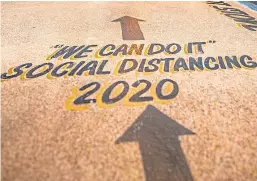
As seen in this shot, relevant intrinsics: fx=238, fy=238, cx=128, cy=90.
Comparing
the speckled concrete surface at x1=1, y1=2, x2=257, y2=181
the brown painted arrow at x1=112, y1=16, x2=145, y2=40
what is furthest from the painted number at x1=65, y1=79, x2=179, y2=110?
the brown painted arrow at x1=112, y1=16, x2=145, y2=40

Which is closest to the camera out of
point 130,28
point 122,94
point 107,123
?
point 107,123

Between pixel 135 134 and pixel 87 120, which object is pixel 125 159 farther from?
pixel 87 120

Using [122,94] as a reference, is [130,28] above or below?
above

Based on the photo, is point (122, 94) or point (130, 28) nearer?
point (122, 94)

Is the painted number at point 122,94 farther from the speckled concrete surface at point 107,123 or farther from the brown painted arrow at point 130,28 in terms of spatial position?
the brown painted arrow at point 130,28

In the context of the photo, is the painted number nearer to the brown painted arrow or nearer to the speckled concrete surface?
the speckled concrete surface

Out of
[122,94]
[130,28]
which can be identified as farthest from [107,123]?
[130,28]

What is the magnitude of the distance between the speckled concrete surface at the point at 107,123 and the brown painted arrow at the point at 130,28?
0.74 feet

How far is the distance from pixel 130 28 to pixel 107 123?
130 inches

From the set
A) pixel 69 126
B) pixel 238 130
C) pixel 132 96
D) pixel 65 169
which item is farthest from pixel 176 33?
pixel 65 169

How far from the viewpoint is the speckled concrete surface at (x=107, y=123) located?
2.39 metres

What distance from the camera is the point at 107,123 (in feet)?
9.56

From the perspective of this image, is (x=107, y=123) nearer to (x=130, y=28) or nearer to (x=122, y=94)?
(x=122, y=94)

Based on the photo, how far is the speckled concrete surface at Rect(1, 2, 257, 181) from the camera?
2387 mm
